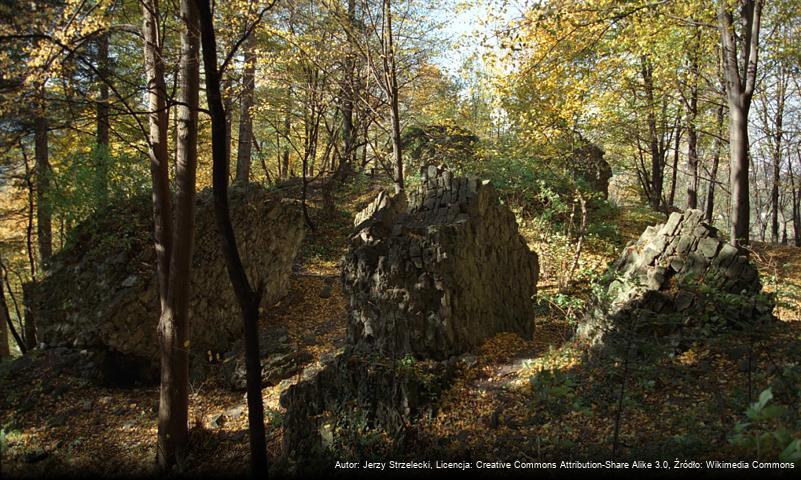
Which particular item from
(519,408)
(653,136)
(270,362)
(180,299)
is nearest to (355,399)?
(519,408)

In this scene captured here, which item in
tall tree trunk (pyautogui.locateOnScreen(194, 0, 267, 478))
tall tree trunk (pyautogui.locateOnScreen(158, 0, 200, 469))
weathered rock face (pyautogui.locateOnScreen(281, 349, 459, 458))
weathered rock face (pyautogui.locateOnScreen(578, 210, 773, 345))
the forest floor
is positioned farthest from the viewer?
weathered rock face (pyautogui.locateOnScreen(578, 210, 773, 345))

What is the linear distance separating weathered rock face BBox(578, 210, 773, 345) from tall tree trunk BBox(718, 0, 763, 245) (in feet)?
5.76

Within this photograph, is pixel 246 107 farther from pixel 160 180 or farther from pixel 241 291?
pixel 241 291

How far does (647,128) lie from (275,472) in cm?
1546

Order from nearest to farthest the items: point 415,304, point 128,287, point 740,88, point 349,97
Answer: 1. point 415,304
2. point 740,88
3. point 128,287
4. point 349,97

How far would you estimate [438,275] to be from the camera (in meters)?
7.15

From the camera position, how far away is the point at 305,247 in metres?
14.5

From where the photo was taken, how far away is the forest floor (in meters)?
4.07

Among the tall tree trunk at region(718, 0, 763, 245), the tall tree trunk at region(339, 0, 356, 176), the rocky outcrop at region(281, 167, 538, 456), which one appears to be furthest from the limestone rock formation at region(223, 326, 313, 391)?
the tall tree trunk at region(718, 0, 763, 245)

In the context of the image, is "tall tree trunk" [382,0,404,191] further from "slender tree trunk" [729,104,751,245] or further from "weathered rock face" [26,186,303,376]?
"slender tree trunk" [729,104,751,245]

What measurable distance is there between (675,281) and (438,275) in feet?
11.9

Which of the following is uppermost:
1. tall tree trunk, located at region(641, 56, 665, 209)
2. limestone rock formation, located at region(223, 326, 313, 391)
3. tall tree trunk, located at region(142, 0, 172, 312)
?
tall tree trunk, located at region(641, 56, 665, 209)

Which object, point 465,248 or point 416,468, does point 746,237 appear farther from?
point 416,468

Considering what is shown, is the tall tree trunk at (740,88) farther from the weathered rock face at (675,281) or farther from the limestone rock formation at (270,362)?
the limestone rock formation at (270,362)
